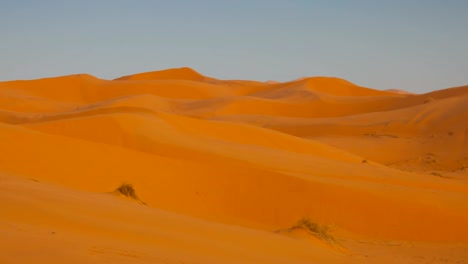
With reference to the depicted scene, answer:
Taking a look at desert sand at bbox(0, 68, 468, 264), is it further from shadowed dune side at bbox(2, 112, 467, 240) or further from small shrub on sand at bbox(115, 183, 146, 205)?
small shrub on sand at bbox(115, 183, 146, 205)

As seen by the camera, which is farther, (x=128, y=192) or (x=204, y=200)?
(x=204, y=200)

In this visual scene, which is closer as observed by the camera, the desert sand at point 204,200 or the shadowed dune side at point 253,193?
the desert sand at point 204,200

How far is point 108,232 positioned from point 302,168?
41.0 feet

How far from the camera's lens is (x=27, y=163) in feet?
46.9

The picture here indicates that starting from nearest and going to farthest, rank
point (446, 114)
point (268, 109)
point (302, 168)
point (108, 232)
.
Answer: point (108, 232)
point (302, 168)
point (446, 114)
point (268, 109)

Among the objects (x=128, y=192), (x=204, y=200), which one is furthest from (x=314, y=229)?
(x=204, y=200)

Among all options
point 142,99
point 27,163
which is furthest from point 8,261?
point 142,99

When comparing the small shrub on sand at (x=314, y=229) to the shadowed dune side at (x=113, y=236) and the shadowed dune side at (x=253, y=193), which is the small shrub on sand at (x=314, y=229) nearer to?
the shadowed dune side at (x=113, y=236)

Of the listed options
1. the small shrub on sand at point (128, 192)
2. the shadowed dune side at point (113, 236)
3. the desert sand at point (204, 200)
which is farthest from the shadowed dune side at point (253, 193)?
the shadowed dune side at point (113, 236)

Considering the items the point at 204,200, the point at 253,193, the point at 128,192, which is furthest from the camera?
the point at 253,193

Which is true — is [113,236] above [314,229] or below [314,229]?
below

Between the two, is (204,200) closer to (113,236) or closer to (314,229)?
(314,229)

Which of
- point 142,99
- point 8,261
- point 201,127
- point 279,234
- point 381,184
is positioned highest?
point 142,99

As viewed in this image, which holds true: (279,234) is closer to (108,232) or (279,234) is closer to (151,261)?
(108,232)
